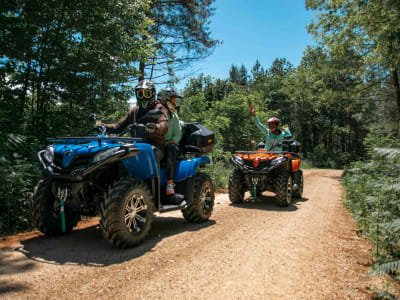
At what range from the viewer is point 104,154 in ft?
13.1

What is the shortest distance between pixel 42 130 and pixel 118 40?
116 inches

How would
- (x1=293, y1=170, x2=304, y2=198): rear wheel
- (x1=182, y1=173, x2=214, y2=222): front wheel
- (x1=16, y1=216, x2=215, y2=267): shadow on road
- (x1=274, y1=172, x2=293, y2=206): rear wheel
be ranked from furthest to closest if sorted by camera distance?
(x1=293, y1=170, x2=304, y2=198): rear wheel → (x1=274, y1=172, x2=293, y2=206): rear wheel → (x1=182, y1=173, x2=214, y2=222): front wheel → (x1=16, y1=216, x2=215, y2=267): shadow on road

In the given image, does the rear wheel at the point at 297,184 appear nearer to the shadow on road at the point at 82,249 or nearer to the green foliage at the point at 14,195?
the shadow on road at the point at 82,249

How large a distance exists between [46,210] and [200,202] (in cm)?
264

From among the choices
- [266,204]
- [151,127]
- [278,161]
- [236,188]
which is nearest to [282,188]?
[278,161]

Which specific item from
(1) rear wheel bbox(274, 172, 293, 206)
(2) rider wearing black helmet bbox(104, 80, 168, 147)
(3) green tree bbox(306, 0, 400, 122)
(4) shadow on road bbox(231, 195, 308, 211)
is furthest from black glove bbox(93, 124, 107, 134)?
(3) green tree bbox(306, 0, 400, 122)

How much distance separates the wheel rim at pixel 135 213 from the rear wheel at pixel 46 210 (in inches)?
47.5

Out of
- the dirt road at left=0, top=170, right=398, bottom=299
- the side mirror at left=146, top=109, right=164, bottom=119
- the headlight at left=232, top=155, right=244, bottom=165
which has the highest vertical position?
the side mirror at left=146, top=109, right=164, bottom=119

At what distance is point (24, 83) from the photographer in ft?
22.3

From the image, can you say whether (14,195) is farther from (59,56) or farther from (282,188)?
(282,188)

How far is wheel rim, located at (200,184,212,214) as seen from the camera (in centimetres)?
585

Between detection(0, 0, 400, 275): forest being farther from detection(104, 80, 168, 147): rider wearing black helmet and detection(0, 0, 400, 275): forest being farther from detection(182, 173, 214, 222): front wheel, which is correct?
detection(182, 173, 214, 222): front wheel

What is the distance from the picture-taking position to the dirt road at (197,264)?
2.96 metres

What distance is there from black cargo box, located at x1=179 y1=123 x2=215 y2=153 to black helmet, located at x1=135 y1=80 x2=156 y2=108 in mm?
1100
